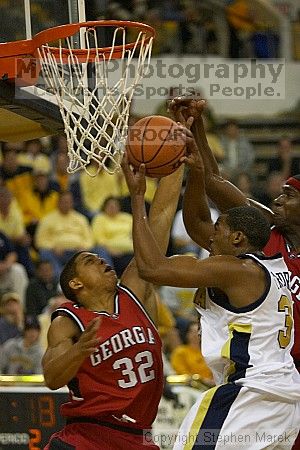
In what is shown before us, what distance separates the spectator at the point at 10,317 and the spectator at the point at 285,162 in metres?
3.59

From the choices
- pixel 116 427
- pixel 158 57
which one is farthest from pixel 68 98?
pixel 158 57

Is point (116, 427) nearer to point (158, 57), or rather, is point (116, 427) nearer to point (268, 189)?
point (268, 189)

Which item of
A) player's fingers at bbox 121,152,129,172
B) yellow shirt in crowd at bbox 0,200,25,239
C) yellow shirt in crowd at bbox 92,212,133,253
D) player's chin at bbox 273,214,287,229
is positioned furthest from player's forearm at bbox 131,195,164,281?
yellow shirt in crowd at bbox 0,200,25,239

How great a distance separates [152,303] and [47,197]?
5.58 meters

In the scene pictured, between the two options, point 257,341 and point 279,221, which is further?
point 279,221

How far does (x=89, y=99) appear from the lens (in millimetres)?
5449

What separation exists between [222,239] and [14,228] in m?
5.84

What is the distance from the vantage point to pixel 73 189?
1099cm

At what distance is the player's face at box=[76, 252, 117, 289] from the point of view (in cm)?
516

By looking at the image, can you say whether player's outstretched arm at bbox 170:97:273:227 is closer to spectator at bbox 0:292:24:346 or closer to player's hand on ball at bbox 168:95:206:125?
player's hand on ball at bbox 168:95:206:125

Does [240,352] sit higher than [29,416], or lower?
higher

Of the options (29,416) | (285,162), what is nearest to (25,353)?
(29,416)

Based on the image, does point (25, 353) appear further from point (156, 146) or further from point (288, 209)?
point (156, 146)

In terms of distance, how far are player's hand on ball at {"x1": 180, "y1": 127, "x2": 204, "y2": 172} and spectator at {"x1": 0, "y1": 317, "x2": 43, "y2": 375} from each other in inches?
167
